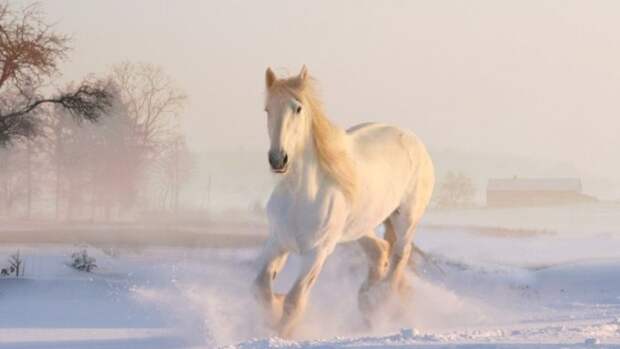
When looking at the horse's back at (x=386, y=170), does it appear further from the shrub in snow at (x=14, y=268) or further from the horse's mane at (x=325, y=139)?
the shrub in snow at (x=14, y=268)

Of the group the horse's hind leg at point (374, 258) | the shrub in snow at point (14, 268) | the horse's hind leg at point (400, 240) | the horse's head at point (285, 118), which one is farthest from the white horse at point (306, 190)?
the shrub in snow at point (14, 268)

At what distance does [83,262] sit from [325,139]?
26.4ft

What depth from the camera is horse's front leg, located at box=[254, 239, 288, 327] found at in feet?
26.2

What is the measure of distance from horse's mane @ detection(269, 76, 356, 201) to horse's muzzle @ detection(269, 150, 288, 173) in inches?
23.6

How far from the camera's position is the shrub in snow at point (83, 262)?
48.8ft

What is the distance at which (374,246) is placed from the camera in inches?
386

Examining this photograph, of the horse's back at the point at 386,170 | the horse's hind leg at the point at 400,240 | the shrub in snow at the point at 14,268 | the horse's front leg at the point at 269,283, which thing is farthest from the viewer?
the shrub in snow at the point at 14,268

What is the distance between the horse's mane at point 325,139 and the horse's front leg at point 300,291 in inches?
26.3

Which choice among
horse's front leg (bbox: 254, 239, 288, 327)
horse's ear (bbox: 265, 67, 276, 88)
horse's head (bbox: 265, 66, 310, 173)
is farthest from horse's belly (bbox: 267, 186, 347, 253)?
horse's ear (bbox: 265, 67, 276, 88)

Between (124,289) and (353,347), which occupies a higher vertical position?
(353,347)

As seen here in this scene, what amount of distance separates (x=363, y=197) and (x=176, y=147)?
14968 mm

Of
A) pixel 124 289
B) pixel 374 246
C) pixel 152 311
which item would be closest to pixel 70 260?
pixel 124 289

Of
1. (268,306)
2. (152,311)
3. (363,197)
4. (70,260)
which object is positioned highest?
(363,197)

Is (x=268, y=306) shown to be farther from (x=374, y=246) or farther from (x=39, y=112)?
(x=39, y=112)
